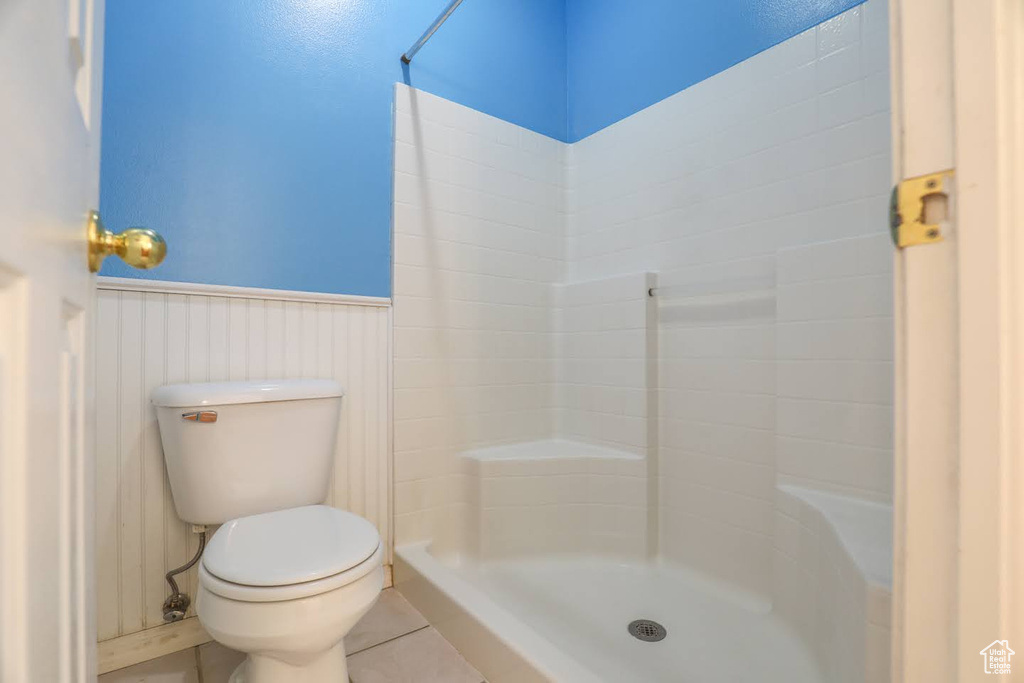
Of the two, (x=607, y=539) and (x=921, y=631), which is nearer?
(x=921, y=631)

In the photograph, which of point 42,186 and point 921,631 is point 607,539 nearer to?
point 921,631

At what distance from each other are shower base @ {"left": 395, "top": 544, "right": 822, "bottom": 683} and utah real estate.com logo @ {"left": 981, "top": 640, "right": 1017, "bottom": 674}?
80 cm

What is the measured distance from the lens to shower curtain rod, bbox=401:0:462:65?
153 centimetres

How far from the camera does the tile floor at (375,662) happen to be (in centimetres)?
122

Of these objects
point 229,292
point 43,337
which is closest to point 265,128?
point 229,292

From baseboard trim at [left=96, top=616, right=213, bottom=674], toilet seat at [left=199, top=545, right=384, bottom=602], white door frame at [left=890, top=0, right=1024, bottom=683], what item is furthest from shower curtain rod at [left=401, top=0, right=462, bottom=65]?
baseboard trim at [left=96, top=616, right=213, bottom=674]

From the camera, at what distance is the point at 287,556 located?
0.99m

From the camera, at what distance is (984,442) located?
36 centimetres

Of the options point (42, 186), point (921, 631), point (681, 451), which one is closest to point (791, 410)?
point (681, 451)

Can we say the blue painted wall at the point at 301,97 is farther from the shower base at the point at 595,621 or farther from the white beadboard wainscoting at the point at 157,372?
the shower base at the point at 595,621

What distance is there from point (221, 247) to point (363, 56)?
82 cm

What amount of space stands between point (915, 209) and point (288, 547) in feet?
3.82

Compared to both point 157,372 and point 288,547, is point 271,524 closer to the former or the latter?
point 288,547

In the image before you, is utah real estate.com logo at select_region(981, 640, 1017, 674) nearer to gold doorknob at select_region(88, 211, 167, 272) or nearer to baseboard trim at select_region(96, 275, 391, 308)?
gold doorknob at select_region(88, 211, 167, 272)
